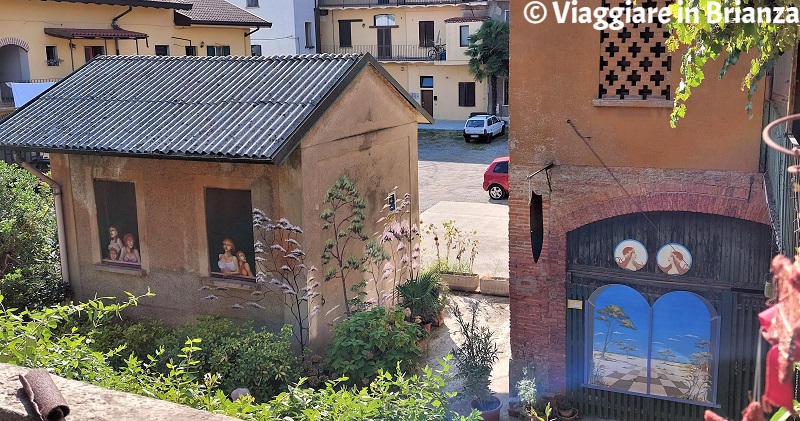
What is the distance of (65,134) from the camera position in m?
12.4

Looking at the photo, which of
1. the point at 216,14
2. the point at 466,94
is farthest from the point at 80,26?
the point at 466,94

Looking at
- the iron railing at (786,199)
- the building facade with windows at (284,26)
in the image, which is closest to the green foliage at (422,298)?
the iron railing at (786,199)

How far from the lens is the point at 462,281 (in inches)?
627

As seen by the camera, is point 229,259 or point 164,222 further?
point 164,222

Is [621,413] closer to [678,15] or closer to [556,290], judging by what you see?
[556,290]

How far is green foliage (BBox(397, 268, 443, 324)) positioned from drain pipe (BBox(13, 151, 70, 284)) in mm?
5682

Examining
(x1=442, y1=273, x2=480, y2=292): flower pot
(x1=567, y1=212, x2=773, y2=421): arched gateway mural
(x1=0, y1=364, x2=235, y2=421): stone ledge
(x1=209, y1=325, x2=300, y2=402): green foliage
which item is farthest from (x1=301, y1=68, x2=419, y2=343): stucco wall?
(x1=0, y1=364, x2=235, y2=421): stone ledge

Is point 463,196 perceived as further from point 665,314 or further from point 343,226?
point 665,314

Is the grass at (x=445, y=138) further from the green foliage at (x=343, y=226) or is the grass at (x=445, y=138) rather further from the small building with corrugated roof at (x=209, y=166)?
the green foliage at (x=343, y=226)

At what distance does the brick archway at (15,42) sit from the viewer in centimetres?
2592

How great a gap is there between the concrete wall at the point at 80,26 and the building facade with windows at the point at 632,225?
2200 cm

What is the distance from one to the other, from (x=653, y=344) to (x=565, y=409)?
4.69 feet

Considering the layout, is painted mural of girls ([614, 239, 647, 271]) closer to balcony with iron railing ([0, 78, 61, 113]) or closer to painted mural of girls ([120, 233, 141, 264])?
painted mural of girls ([120, 233, 141, 264])

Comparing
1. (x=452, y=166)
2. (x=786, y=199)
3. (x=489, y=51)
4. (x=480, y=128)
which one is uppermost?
(x=489, y=51)
